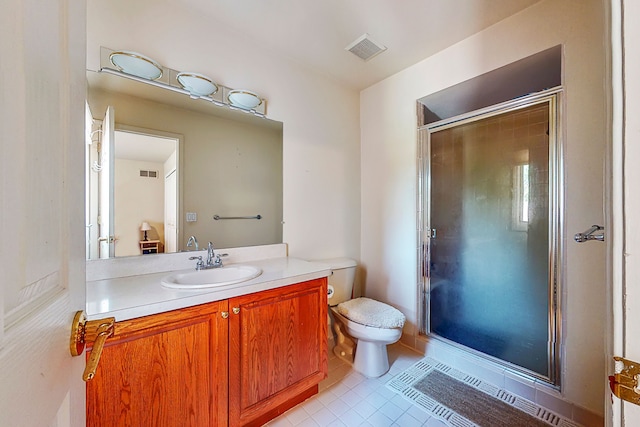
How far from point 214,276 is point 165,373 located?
560 mm

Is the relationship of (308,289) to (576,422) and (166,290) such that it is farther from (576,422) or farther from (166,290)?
(576,422)

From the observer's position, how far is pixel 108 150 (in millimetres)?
1355

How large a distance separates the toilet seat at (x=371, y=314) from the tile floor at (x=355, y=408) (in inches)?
16.0

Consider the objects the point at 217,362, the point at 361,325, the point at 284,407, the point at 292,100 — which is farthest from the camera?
the point at 292,100

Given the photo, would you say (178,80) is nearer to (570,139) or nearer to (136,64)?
(136,64)

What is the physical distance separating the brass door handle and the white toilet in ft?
5.11

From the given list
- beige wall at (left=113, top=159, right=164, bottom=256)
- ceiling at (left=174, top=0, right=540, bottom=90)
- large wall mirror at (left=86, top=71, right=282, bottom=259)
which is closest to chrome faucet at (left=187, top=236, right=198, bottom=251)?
large wall mirror at (left=86, top=71, right=282, bottom=259)

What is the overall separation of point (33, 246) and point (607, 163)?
1.00 metres

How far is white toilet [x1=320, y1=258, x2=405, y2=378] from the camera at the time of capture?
1755 millimetres

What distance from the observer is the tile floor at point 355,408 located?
1435mm

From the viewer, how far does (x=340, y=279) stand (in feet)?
7.06

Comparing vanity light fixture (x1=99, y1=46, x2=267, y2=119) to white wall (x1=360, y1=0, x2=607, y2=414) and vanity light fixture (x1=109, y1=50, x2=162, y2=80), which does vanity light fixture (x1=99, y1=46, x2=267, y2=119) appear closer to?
vanity light fixture (x1=109, y1=50, x2=162, y2=80)

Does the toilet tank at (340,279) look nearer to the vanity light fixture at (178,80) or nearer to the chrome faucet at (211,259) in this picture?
the chrome faucet at (211,259)

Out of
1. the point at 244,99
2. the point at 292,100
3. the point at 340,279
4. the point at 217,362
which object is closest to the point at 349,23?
the point at 292,100
